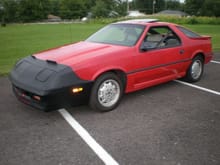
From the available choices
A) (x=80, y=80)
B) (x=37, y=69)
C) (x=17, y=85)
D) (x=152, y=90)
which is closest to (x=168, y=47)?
(x=152, y=90)

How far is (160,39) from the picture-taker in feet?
17.5

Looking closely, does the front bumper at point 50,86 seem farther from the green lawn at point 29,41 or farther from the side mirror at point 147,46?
the green lawn at point 29,41

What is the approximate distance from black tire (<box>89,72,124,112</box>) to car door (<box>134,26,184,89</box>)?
1.61ft

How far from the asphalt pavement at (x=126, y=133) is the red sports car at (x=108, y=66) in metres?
0.33

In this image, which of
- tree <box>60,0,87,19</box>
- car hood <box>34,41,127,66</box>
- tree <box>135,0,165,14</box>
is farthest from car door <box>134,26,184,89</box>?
tree <box>135,0,165,14</box>

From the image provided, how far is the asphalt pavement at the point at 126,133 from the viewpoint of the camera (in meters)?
3.00

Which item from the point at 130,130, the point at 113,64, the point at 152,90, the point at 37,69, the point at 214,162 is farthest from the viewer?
the point at 152,90

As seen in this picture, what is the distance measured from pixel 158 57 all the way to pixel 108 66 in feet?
4.32

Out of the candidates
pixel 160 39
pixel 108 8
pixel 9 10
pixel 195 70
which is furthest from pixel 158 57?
pixel 108 8

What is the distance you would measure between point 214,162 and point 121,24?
351cm

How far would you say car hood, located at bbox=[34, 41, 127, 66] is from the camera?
407 centimetres

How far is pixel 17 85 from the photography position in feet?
13.3

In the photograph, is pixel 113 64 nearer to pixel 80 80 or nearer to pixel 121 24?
pixel 80 80

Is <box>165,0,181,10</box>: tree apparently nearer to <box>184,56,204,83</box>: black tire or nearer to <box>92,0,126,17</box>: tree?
<box>92,0,126,17</box>: tree
